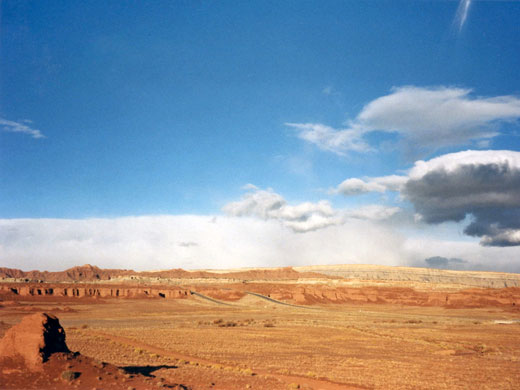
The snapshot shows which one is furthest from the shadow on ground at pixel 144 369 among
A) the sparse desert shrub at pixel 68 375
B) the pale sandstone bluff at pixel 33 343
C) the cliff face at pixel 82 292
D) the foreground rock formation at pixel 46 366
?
the cliff face at pixel 82 292

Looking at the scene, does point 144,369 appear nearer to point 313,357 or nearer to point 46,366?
point 46,366

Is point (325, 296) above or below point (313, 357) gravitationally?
below

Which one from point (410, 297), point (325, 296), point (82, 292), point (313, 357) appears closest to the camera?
point (313, 357)

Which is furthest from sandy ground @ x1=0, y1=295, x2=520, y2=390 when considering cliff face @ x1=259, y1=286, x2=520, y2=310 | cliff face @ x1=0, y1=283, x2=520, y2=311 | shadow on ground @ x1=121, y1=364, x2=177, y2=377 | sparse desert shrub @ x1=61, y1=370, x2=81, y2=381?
cliff face @ x1=0, y1=283, x2=520, y2=311

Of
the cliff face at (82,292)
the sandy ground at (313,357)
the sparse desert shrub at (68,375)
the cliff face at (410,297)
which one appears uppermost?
the sparse desert shrub at (68,375)

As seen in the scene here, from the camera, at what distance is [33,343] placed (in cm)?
1546

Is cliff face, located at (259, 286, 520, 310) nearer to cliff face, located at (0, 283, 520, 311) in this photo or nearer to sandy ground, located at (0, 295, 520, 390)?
cliff face, located at (0, 283, 520, 311)

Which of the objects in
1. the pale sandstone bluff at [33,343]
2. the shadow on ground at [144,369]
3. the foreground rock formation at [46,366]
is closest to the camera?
the foreground rock formation at [46,366]

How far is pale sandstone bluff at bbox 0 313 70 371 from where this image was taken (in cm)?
1517

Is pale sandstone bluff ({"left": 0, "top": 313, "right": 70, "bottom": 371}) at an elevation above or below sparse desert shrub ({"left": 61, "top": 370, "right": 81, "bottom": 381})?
above

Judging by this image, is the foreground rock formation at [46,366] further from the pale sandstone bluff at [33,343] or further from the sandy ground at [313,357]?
the sandy ground at [313,357]

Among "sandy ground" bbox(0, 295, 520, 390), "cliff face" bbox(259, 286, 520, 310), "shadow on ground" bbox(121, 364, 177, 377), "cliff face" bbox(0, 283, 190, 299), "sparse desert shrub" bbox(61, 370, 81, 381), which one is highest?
"sparse desert shrub" bbox(61, 370, 81, 381)

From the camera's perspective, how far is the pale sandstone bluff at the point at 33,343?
15.2 metres

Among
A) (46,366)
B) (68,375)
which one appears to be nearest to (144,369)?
(46,366)
